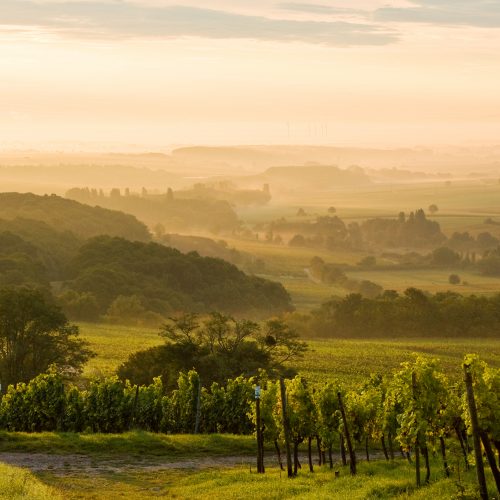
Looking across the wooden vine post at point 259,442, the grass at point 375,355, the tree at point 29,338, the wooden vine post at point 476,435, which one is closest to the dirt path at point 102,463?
the wooden vine post at point 259,442

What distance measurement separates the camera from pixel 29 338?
7138 cm

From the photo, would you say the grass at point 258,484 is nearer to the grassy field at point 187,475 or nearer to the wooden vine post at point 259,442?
the grassy field at point 187,475

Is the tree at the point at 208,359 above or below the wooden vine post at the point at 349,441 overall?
above

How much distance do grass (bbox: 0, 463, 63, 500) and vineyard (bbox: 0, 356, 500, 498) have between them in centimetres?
894

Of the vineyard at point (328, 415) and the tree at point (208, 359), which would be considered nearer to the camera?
the vineyard at point (328, 415)

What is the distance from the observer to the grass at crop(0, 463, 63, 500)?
3105 centimetres

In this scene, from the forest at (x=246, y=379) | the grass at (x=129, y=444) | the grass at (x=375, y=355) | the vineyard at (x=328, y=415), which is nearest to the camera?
the vineyard at (x=328, y=415)

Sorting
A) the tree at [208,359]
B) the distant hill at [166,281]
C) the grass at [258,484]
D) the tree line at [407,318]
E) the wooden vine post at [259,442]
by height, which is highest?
the distant hill at [166,281]

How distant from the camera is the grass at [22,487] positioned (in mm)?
31047

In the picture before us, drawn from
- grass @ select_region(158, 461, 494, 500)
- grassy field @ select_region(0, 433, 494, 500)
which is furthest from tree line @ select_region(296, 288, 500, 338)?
grass @ select_region(158, 461, 494, 500)

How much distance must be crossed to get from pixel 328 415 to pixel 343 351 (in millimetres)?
62515

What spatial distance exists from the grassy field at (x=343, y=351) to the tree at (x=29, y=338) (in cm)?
579

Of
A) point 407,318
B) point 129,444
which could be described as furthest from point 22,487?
point 407,318

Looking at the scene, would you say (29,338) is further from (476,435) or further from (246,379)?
(476,435)
